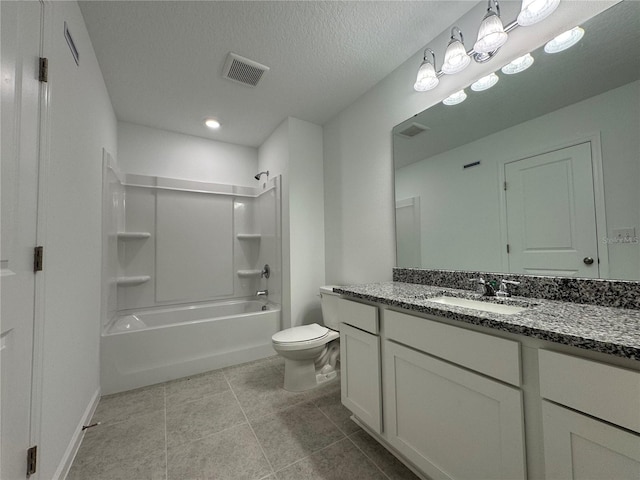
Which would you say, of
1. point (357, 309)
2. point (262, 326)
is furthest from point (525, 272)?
point (262, 326)

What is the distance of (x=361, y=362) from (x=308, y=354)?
668 mm

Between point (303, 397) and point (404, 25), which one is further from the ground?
point (404, 25)

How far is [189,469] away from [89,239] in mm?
1512

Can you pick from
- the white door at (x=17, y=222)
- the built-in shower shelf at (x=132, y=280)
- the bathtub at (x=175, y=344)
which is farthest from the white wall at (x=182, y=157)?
the white door at (x=17, y=222)

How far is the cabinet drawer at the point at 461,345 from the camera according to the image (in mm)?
782

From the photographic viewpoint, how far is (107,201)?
2072 mm

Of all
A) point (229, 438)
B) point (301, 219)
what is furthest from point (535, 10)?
point (229, 438)

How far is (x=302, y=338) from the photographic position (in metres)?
1.93

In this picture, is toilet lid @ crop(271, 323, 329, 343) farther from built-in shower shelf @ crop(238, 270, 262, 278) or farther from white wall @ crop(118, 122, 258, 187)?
white wall @ crop(118, 122, 258, 187)

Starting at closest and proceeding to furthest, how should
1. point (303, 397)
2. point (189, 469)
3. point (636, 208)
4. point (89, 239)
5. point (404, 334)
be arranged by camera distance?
point (636, 208), point (404, 334), point (189, 469), point (89, 239), point (303, 397)

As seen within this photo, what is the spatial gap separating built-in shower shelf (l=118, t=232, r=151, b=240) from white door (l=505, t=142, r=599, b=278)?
313 cm

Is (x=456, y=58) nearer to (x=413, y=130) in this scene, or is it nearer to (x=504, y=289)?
(x=413, y=130)

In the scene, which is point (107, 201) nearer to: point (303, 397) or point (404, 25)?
point (303, 397)

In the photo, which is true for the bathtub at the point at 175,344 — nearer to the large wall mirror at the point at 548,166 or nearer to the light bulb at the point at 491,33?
the large wall mirror at the point at 548,166
